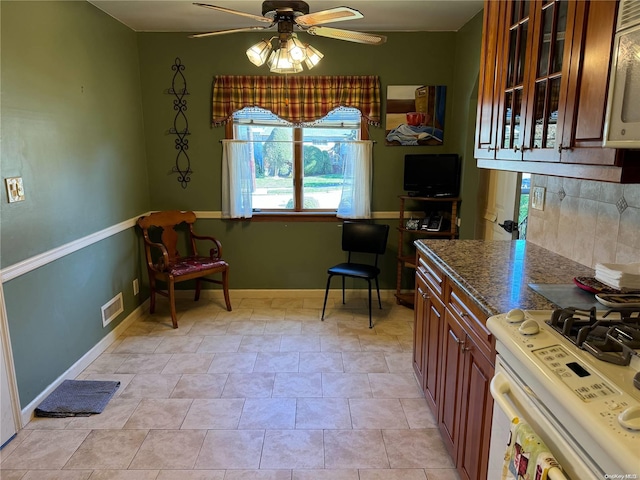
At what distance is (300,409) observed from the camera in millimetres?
2482

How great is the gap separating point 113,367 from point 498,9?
3.25m

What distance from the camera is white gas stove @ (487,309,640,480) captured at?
843mm

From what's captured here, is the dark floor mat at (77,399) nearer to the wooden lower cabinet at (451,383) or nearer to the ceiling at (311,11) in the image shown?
the wooden lower cabinet at (451,383)

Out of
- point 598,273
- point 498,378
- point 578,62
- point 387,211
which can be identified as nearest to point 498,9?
point 578,62

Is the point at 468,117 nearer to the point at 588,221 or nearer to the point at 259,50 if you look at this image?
the point at 588,221

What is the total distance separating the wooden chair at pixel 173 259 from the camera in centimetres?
361

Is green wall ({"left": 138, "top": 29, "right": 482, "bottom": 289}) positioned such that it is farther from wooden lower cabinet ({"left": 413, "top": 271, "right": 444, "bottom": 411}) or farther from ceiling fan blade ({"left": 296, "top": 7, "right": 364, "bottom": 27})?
ceiling fan blade ({"left": 296, "top": 7, "right": 364, "bottom": 27})

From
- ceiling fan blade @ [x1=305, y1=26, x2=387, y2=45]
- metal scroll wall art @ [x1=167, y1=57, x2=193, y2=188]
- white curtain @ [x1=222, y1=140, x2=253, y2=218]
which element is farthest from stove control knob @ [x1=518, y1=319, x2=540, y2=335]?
metal scroll wall art @ [x1=167, y1=57, x2=193, y2=188]

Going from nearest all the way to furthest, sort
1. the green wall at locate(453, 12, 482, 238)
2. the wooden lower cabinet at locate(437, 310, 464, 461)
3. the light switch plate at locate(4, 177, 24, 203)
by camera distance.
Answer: the wooden lower cabinet at locate(437, 310, 464, 461) → the light switch plate at locate(4, 177, 24, 203) → the green wall at locate(453, 12, 482, 238)

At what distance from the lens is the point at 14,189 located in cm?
229

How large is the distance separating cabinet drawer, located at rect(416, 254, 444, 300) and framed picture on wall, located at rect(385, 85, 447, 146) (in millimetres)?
1803

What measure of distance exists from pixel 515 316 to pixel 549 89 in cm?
93

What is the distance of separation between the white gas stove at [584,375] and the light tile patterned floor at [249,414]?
1.05 metres

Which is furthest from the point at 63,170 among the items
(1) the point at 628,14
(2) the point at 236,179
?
(1) the point at 628,14
